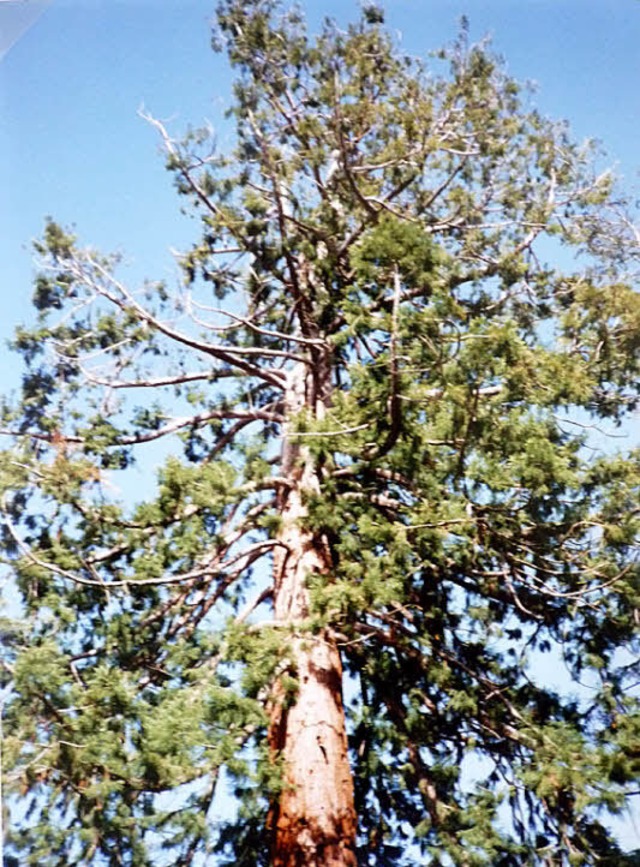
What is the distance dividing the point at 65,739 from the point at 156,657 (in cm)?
73

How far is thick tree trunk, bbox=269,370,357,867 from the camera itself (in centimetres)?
292

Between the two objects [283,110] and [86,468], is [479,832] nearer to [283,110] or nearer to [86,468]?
[86,468]

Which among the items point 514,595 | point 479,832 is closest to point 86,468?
point 514,595

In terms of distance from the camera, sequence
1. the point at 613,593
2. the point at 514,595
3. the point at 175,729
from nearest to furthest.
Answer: the point at 175,729 < the point at 613,593 < the point at 514,595

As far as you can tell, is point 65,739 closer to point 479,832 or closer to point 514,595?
point 479,832

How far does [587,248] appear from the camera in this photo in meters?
4.88

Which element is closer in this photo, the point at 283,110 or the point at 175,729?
the point at 175,729

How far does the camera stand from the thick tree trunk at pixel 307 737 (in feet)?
9.57

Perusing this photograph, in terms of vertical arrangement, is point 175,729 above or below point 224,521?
below

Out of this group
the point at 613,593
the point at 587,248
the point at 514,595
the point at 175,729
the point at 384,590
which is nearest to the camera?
the point at 175,729

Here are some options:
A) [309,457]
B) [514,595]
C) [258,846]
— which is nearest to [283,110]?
[309,457]

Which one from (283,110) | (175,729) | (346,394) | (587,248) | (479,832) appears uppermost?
(283,110)

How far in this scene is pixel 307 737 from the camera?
3.18 m

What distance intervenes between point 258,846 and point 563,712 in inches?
52.9
